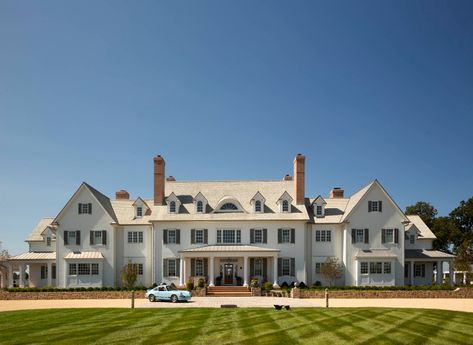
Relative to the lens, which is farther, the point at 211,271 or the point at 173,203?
the point at 173,203

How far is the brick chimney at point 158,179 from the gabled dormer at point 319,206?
54.4ft

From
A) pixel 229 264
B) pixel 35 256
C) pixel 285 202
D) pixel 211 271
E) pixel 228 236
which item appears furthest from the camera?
pixel 35 256

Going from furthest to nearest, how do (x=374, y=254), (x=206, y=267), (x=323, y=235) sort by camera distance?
(x=323, y=235) < (x=206, y=267) < (x=374, y=254)

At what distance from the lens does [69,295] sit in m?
35.2

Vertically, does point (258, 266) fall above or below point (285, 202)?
below

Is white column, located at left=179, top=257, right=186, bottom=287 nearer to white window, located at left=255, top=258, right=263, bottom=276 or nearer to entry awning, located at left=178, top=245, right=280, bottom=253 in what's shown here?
entry awning, located at left=178, top=245, right=280, bottom=253

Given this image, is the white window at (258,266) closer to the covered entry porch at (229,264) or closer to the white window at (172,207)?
the covered entry porch at (229,264)

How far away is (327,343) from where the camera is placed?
591 inches

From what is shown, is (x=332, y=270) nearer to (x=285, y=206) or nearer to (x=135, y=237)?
(x=285, y=206)

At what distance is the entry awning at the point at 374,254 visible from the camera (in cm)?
4091

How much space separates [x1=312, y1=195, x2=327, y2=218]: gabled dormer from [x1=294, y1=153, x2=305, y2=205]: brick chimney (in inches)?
54.1

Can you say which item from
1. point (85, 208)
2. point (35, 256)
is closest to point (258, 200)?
point (85, 208)

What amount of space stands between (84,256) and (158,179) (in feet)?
35.6

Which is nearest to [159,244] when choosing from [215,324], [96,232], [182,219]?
[182,219]
